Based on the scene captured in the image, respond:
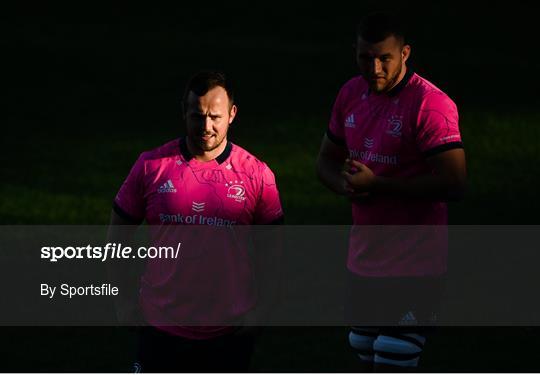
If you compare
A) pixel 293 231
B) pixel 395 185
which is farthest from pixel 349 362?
pixel 293 231

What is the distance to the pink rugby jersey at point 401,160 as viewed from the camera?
5.44 m

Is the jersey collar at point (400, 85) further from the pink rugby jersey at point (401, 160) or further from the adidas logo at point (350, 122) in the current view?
the adidas logo at point (350, 122)

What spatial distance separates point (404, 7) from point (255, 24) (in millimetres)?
3383

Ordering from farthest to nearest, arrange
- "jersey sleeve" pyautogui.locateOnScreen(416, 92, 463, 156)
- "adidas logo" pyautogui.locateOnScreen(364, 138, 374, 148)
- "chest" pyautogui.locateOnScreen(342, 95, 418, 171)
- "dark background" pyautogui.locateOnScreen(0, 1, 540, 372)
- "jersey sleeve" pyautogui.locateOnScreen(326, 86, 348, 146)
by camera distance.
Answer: "dark background" pyautogui.locateOnScreen(0, 1, 540, 372)
"jersey sleeve" pyautogui.locateOnScreen(326, 86, 348, 146)
"adidas logo" pyautogui.locateOnScreen(364, 138, 374, 148)
"chest" pyautogui.locateOnScreen(342, 95, 418, 171)
"jersey sleeve" pyautogui.locateOnScreen(416, 92, 463, 156)

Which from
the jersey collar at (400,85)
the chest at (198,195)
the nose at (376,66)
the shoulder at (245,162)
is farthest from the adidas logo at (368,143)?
the chest at (198,195)

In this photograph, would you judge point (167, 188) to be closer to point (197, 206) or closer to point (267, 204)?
point (197, 206)

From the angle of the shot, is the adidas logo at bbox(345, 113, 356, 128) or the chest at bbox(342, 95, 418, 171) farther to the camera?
the adidas logo at bbox(345, 113, 356, 128)

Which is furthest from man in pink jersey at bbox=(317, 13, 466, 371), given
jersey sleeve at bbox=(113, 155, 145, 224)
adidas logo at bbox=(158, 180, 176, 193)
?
jersey sleeve at bbox=(113, 155, 145, 224)

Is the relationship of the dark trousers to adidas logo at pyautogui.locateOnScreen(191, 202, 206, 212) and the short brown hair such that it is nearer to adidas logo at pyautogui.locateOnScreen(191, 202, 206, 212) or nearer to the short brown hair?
adidas logo at pyautogui.locateOnScreen(191, 202, 206, 212)

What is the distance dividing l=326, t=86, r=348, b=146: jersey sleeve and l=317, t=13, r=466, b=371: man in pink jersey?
26 millimetres

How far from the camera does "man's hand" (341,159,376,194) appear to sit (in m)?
5.40

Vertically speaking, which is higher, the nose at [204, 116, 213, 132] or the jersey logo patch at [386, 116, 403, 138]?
the jersey logo patch at [386, 116, 403, 138]

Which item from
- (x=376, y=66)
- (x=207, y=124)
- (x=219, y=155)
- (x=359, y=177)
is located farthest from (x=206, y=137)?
(x=376, y=66)

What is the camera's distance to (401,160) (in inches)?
218
